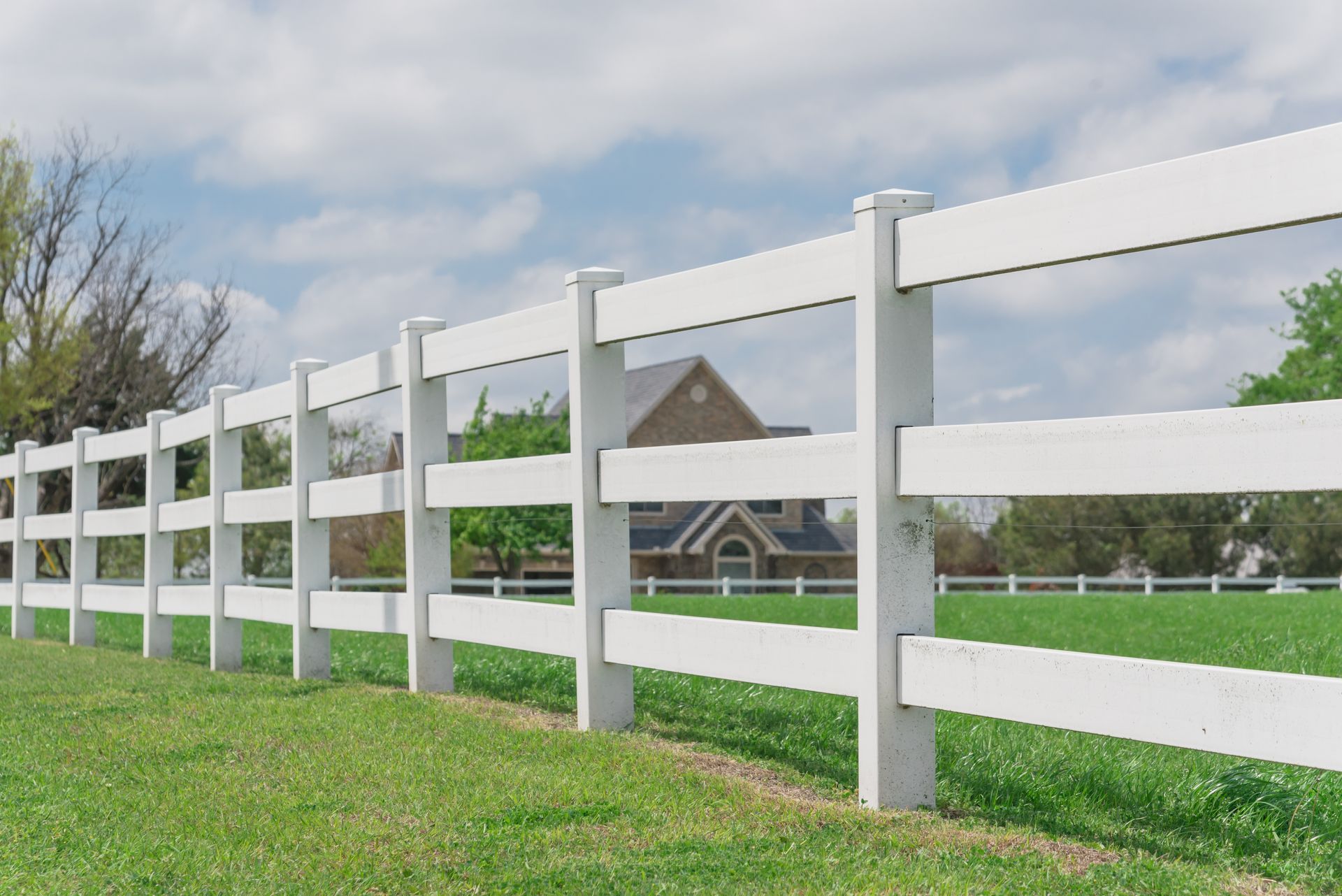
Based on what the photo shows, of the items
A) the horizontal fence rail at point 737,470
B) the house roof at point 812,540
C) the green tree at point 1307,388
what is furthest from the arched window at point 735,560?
the horizontal fence rail at point 737,470

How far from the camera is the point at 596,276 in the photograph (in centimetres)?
670

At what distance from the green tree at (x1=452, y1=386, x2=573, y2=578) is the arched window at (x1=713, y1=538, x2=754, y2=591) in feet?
18.3

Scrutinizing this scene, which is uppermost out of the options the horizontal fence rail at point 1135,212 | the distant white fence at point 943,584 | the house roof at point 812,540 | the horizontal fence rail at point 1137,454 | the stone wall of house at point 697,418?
the stone wall of house at point 697,418

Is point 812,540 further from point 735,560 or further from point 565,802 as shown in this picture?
point 565,802

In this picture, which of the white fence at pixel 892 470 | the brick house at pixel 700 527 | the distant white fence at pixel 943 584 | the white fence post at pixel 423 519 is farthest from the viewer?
the brick house at pixel 700 527

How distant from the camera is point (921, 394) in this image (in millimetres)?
4949

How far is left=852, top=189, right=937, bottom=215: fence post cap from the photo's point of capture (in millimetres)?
4945

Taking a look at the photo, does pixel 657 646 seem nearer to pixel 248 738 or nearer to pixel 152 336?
pixel 248 738

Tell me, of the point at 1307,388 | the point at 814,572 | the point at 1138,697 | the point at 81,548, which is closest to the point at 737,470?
the point at 1138,697

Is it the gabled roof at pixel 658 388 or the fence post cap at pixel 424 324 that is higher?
the gabled roof at pixel 658 388

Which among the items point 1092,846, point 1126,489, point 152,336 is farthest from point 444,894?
point 152,336

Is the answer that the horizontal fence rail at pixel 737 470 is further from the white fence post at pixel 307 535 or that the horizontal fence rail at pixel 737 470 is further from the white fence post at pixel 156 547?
the white fence post at pixel 156 547

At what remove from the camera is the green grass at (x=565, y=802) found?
4.02 m

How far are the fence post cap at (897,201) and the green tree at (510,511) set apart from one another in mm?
30378
